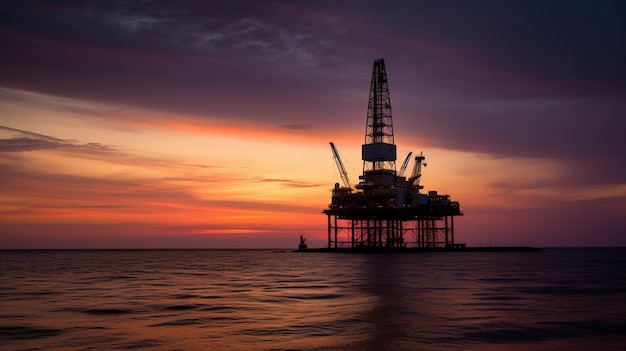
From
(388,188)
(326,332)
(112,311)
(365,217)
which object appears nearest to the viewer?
(326,332)

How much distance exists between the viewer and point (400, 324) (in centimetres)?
3300

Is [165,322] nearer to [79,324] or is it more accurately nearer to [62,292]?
[79,324]

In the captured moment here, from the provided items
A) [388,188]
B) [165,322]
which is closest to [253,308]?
[165,322]

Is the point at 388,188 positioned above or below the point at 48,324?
above

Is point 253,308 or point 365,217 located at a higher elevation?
point 365,217

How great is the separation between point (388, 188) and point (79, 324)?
138078 mm

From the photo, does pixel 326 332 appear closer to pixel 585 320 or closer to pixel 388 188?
pixel 585 320

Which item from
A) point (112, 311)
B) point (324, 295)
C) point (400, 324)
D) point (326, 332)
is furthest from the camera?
point (324, 295)

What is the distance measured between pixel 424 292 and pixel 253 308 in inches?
684

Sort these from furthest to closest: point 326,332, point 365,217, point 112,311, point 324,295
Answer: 1. point 365,217
2. point 324,295
3. point 112,311
4. point 326,332

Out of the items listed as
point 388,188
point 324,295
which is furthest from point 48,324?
point 388,188

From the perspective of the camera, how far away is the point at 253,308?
4147 cm

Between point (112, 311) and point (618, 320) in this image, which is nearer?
point (618, 320)

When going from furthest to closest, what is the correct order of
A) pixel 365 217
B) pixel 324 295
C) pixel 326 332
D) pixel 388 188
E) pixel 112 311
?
pixel 365 217 < pixel 388 188 < pixel 324 295 < pixel 112 311 < pixel 326 332
